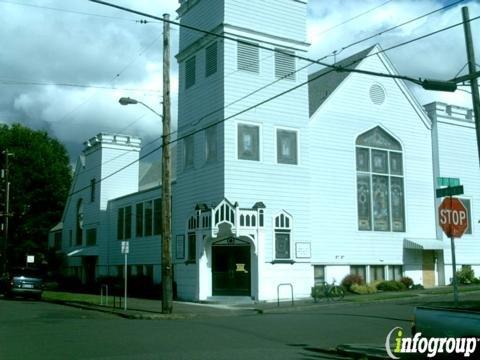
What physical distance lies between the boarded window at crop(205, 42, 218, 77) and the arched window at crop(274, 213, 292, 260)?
27.3 ft

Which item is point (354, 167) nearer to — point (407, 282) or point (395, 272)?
point (395, 272)

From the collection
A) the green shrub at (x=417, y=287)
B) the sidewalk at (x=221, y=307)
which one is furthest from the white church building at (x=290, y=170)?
the sidewalk at (x=221, y=307)

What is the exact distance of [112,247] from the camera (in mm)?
45125

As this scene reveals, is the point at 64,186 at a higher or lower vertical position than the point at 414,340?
higher

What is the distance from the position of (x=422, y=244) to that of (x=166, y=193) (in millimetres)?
18042

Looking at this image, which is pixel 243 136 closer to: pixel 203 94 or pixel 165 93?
pixel 203 94

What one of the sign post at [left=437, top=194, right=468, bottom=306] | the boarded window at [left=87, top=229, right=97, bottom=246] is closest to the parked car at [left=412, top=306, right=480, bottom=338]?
the sign post at [left=437, top=194, right=468, bottom=306]

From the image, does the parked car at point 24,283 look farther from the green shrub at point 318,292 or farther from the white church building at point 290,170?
the green shrub at point 318,292

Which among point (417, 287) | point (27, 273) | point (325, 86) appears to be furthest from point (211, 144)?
point (417, 287)

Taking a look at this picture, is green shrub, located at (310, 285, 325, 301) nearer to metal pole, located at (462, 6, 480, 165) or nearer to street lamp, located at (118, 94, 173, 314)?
street lamp, located at (118, 94, 173, 314)

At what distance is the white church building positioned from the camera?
3036 cm

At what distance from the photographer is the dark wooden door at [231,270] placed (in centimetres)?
3012

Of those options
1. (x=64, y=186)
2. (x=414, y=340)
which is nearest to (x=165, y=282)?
(x=414, y=340)

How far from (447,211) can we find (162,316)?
13.1 meters
